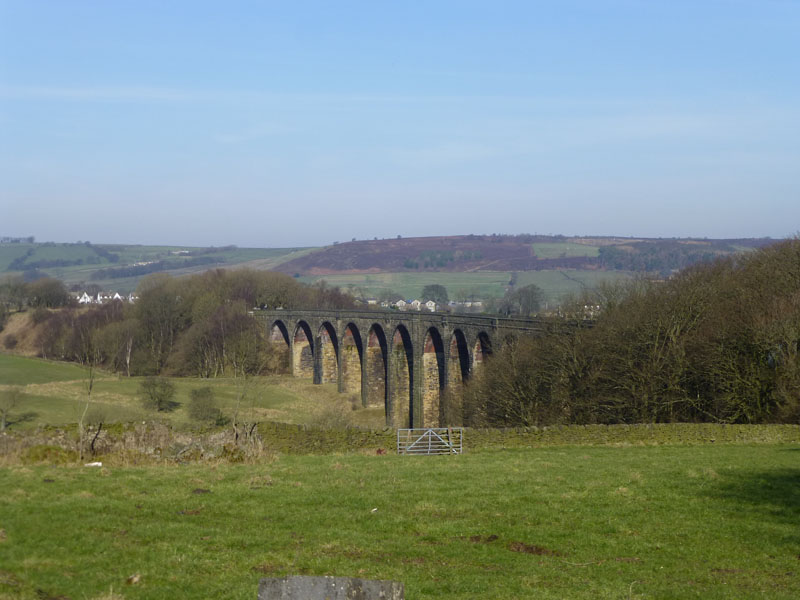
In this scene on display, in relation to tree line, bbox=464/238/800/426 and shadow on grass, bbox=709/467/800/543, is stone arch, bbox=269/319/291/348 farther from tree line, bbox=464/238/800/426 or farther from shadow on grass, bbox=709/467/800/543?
shadow on grass, bbox=709/467/800/543

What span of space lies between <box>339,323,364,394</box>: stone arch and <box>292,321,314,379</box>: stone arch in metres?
9.90

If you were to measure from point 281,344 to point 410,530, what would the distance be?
87519 millimetres

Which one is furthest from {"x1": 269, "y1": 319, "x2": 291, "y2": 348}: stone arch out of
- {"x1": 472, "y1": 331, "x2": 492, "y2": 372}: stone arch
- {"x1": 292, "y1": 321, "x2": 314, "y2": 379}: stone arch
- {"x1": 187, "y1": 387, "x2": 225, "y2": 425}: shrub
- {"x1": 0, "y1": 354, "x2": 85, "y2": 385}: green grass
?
{"x1": 472, "y1": 331, "x2": 492, "y2": 372}: stone arch

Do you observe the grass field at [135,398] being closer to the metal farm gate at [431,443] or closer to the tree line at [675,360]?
the tree line at [675,360]

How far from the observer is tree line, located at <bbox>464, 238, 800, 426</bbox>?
31.6 meters

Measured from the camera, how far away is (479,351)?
59969mm

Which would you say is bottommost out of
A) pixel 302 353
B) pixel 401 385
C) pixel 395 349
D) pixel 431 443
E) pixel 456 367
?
pixel 401 385

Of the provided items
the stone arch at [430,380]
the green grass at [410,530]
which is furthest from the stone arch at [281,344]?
the green grass at [410,530]

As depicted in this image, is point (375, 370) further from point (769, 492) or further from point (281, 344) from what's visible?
point (769, 492)

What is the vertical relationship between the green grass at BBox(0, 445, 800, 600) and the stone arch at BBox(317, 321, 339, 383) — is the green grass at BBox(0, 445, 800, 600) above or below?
above

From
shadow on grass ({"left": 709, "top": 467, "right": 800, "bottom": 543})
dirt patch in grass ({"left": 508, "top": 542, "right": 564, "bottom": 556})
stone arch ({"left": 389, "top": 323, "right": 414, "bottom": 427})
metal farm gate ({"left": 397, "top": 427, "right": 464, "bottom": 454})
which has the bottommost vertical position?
stone arch ({"left": 389, "top": 323, "right": 414, "bottom": 427})

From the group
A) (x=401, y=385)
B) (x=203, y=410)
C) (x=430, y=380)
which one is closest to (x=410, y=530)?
(x=203, y=410)

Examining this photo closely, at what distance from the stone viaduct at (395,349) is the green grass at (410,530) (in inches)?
1168

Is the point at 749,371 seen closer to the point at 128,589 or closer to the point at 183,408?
the point at 128,589
